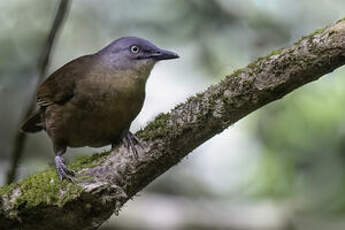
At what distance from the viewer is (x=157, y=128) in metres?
3.59

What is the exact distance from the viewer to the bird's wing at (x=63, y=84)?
4.39 meters

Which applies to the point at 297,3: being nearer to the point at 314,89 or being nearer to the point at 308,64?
the point at 314,89

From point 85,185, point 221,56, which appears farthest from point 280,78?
point 221,56

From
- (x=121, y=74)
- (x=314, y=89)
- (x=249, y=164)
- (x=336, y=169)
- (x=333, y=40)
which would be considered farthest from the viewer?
(x=249, y=164)

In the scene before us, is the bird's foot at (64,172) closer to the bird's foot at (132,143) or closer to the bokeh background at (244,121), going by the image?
the bird's foot at (132,143)

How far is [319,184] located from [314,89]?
3.03ft

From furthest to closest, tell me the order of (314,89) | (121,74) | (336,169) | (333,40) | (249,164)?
1. (249,164)
2. (314,89)
3. (336,169)
4. (121,74)
5. (333,40)

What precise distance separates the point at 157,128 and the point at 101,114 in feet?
2.35

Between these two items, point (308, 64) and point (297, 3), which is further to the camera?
point (297, 3)

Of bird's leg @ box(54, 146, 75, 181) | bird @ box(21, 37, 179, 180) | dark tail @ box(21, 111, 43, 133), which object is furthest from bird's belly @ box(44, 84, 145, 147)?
dark tail @ box(21, 111, 43, 133)

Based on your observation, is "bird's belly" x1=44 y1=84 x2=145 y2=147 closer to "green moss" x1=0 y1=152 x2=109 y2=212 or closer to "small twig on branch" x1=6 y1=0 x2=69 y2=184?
"small twig on branch" x1=6 y1=0 x2=69 y2=184

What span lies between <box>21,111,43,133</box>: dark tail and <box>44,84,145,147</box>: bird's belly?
0.68 m

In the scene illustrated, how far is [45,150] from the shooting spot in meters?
7.01

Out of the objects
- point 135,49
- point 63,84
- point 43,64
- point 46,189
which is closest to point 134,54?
point 135,49
